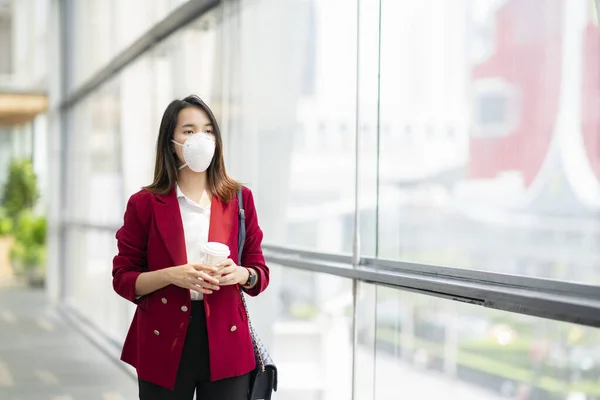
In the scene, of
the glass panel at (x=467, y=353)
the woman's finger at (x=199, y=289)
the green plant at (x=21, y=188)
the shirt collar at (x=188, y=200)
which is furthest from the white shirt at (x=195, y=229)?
the green plant at (x=21, y=188)

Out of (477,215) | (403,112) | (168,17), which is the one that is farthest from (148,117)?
(403,112)

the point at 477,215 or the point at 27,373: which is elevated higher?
the point at 477,215

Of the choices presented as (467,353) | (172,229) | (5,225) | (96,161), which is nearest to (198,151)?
(172,229)

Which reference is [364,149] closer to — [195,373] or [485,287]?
[485,287]

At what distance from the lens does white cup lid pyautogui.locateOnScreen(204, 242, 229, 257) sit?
2084 millimetres

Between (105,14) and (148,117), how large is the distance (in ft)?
8.50

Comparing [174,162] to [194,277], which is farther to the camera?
[174,162]

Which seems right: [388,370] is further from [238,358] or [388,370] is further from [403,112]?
[403,112]

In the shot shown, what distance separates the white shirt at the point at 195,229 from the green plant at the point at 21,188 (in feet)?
46.9

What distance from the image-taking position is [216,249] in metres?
2.09

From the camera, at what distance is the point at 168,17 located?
5340 mm

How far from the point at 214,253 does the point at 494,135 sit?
8.73m

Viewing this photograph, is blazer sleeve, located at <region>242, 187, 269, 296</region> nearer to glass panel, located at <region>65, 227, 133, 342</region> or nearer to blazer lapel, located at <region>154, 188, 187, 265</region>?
blazer lapel, located at <region>154, 188, 187, 265</region>

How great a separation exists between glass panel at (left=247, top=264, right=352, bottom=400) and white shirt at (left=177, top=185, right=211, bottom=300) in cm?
100
